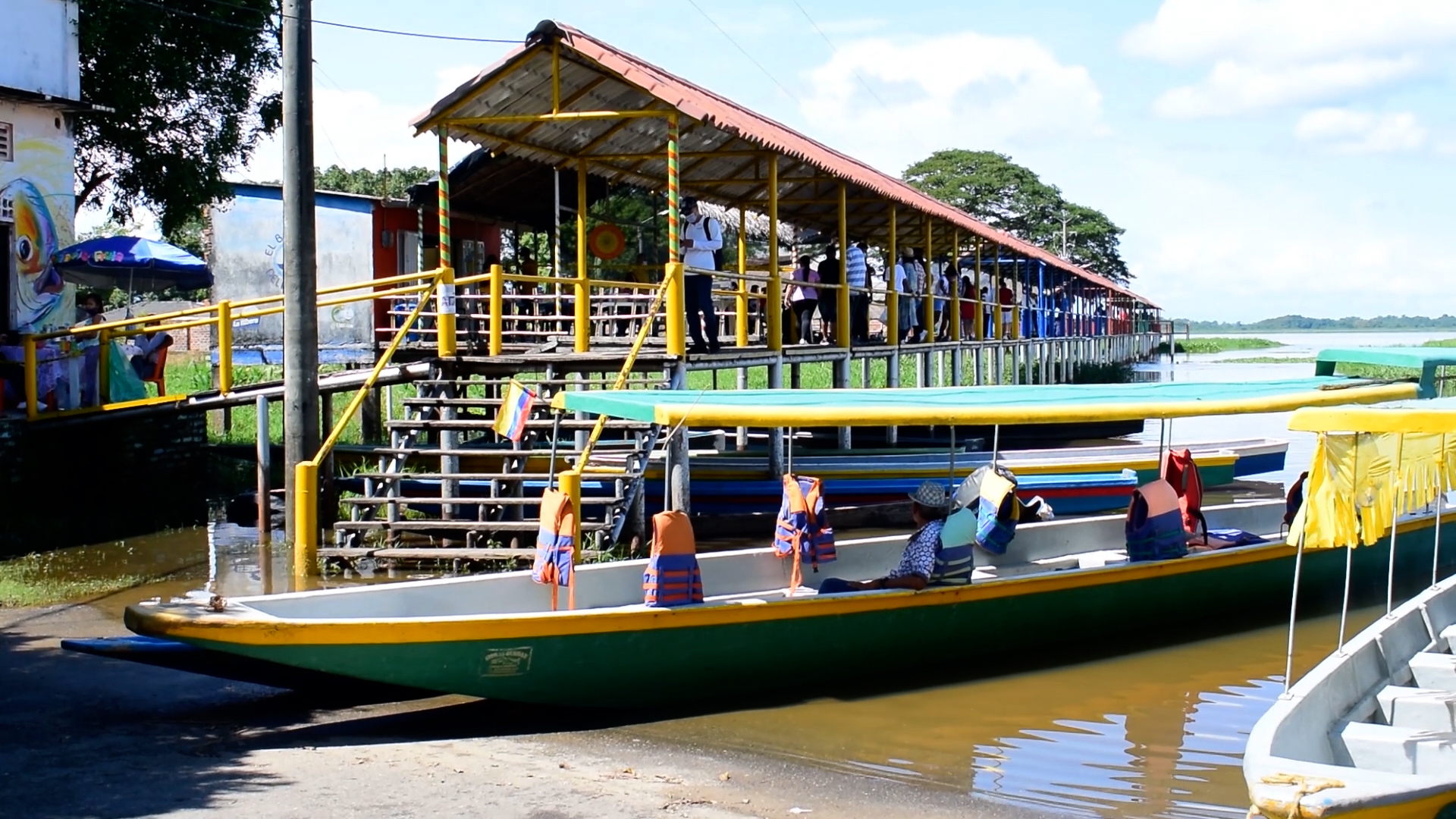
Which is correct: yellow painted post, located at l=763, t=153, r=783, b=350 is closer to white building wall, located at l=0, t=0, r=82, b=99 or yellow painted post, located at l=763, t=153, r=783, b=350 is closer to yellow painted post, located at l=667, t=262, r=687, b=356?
yellow painted post, located at l=667, t=262, r=687, b=356

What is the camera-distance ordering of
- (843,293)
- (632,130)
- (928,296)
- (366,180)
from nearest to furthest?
(632,130) < (843,293) < (928,296) < (366,180)

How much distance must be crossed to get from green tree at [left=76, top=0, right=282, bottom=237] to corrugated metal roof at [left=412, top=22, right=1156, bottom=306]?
703 cm

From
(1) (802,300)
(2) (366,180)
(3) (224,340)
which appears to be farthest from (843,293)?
(2) (366,180)

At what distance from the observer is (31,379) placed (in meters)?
13.7

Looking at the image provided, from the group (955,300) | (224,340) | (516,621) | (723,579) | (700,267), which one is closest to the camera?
(516,621)

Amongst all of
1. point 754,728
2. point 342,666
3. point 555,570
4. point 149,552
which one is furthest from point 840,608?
point 149,552

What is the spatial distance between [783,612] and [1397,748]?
3519 mm

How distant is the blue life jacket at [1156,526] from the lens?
10.4m

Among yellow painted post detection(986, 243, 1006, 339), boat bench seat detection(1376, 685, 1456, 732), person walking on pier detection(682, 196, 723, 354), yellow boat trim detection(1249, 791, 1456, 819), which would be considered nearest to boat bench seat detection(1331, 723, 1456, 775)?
boat bench seat detection(1376, 685, 1456, 732)

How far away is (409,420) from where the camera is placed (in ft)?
43.0

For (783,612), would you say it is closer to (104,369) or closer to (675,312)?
(675,312)

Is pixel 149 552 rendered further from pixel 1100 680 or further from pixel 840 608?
pixel 1100 680

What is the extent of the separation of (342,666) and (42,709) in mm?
1781

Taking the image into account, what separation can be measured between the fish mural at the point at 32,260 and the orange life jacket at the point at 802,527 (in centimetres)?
1013
